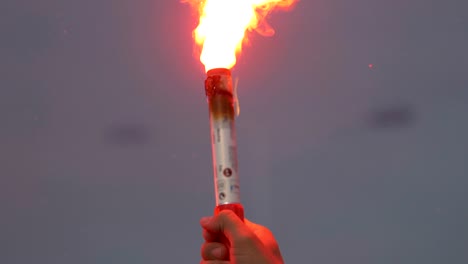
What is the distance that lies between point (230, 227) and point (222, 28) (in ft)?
4.03

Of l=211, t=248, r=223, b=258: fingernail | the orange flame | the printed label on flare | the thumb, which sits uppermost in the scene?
the orange flame

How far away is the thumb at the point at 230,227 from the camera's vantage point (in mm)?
2549

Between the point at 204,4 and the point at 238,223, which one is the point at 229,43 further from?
the point at 238,223

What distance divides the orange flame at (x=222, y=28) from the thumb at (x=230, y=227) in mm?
796

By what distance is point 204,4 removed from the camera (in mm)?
3424

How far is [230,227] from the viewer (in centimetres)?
258

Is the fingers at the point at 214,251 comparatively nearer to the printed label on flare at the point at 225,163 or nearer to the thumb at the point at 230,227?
the thumb at the point at 230,227

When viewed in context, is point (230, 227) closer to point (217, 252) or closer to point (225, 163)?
point (217, 252)

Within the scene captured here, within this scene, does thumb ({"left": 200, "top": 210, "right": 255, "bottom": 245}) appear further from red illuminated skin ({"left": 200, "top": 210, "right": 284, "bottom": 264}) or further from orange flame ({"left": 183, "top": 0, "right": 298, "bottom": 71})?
orange flame ({"left": 183, "top": 0, "right": 298, "bottom": 71})

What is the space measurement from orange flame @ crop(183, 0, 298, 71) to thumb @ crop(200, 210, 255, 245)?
2.61ft

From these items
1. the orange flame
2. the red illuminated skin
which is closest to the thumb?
the red illuminated skin

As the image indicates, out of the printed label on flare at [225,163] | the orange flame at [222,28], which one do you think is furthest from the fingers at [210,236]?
the orange flame at [222,28]

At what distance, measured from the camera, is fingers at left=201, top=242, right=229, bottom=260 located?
8.73 ft

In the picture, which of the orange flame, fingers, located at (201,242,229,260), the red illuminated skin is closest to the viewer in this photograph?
the red illuminated skin
